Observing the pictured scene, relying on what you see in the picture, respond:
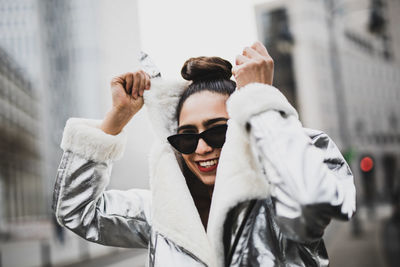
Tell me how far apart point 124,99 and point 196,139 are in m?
0.41

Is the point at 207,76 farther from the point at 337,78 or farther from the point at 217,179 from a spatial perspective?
the point at 337,78

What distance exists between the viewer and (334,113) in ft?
129

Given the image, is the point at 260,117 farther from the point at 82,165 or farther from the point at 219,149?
the point at 82,165

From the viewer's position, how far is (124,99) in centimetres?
175

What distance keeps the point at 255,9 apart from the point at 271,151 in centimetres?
4013

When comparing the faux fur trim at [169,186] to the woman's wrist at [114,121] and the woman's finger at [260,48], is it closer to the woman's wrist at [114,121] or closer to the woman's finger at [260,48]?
the woman's wrist at [114,121]

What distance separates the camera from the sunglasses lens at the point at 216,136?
1.61 meters

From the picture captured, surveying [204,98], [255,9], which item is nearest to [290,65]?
[255,9]

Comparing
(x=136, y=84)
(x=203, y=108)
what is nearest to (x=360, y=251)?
(x=203, y=108)

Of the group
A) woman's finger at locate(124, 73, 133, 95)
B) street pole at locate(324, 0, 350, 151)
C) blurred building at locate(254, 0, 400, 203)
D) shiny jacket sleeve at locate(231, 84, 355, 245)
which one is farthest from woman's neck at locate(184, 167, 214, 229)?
blurred building at locate(254, 0, 400, 203)

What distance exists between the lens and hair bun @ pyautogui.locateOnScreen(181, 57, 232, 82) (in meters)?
1.86

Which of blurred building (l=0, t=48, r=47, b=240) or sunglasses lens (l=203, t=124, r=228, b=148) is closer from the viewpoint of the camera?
sunglasses lens (l=203, t=124, r=228, b=148)

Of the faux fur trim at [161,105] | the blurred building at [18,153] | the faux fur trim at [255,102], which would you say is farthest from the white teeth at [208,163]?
the blurred building at [18,153]

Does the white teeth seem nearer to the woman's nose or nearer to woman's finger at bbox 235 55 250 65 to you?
the woman's nose
